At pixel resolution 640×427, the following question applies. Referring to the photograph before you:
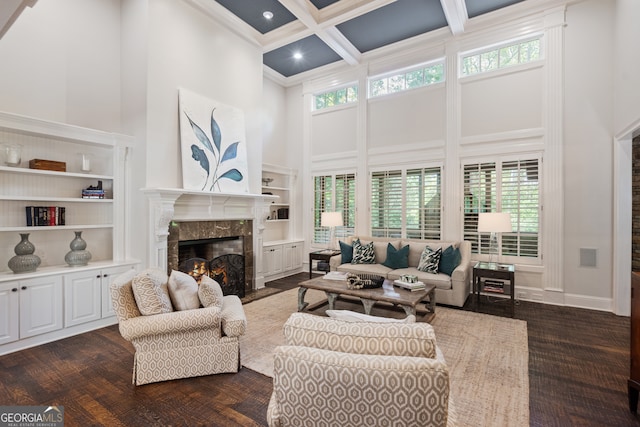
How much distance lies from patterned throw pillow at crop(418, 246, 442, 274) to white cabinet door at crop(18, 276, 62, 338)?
4690mm

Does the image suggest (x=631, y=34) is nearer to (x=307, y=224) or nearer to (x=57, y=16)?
(x=307, y=224)

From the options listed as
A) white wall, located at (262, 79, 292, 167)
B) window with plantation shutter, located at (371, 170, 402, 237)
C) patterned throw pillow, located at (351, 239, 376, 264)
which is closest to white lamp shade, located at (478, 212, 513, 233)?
window with plantation shutter, located at (371, 170, 402, 237)

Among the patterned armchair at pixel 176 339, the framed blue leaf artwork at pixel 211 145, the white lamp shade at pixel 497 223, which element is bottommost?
the patterned armchair at pixel 176 339

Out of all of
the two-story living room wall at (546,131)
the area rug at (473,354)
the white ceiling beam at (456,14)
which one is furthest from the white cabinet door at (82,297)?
the white ceiling beam at (456,14)

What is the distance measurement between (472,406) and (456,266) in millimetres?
2581

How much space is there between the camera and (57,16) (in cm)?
390

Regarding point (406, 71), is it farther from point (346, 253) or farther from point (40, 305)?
point (40, 305)

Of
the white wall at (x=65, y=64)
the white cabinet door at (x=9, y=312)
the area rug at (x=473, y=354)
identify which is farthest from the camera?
the white wall at (x=65, y=64)

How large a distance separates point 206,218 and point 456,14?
5.01 metres

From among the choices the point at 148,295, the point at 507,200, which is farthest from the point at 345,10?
the point at 148,295

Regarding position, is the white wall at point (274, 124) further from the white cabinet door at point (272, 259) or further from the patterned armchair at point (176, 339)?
the patterned armchair at point (176, 339)

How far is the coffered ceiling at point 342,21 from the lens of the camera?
186 inches

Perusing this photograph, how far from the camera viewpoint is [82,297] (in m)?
3.63

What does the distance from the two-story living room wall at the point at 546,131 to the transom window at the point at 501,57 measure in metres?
0.13
